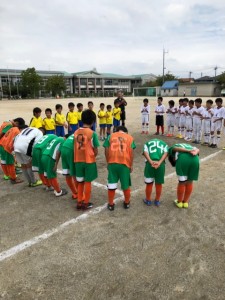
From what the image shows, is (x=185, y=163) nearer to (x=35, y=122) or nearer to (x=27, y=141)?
(x=27, y=141)

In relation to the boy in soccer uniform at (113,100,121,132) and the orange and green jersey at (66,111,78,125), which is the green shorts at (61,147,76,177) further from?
the boy in soccer uniform at (113,100,121,132)

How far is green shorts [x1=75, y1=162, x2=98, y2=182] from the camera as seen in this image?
464 cm

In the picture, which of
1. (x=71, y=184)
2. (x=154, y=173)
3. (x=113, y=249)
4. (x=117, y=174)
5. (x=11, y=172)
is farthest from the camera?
(x=11, y=172)

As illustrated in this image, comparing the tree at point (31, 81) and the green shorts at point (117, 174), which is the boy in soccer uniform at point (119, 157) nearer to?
the green shorts at point (117, 174)

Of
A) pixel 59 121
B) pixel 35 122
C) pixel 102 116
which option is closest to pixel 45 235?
pixel 35 122

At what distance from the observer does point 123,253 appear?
3.58 m

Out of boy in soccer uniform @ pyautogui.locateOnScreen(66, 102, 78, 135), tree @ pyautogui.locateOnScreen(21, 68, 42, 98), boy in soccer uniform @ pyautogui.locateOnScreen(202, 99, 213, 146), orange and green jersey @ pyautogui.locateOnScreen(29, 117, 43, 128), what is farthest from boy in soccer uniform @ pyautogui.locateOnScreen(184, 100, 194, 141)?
tree @ pyautogui.locateOnScreen(21, 68, 42, 98)

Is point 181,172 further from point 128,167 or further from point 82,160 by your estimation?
point 82,160

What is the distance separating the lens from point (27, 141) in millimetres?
5504

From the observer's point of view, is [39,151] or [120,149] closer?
[120,149]

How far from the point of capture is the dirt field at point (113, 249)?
9.71 ft

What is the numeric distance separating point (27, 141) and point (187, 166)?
11.2ft

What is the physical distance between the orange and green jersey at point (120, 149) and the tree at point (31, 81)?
70715 mm

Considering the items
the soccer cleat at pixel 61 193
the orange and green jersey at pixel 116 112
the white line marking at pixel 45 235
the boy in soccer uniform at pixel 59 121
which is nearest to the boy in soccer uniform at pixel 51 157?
the soccer cleat at pixel 61 193
